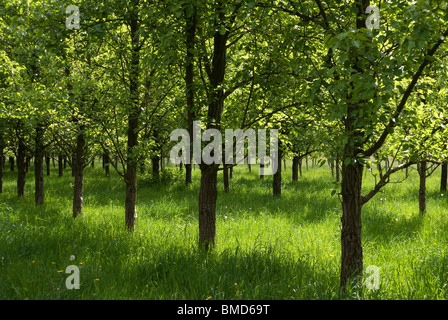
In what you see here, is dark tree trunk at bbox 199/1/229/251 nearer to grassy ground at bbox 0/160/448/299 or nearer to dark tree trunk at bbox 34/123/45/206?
grassy ground at bbox 0/160/448/299

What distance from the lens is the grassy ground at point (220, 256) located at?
4.16 metres

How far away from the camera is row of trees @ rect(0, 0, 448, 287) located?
9.70 ft

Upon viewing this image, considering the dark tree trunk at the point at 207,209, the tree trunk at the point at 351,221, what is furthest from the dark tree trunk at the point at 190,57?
the tree trunk at the point at 351,221

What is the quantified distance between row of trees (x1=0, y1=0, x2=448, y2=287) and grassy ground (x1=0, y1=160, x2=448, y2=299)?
0.72 metres

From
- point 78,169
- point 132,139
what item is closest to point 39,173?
point 78,169

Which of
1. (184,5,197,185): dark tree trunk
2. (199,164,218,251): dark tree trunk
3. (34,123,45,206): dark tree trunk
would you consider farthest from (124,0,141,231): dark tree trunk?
(34,123,45,206): dark tree trunk

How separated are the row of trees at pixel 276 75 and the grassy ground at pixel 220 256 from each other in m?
0.72

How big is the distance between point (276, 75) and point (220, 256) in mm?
3157

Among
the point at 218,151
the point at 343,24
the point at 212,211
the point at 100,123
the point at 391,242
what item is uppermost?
the point at 343,24

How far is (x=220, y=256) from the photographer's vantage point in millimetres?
5301

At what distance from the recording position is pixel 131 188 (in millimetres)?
7164

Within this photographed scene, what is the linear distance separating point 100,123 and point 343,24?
4.69 metres

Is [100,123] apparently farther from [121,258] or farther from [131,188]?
[121,258]

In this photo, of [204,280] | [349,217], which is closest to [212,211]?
[204,280]
